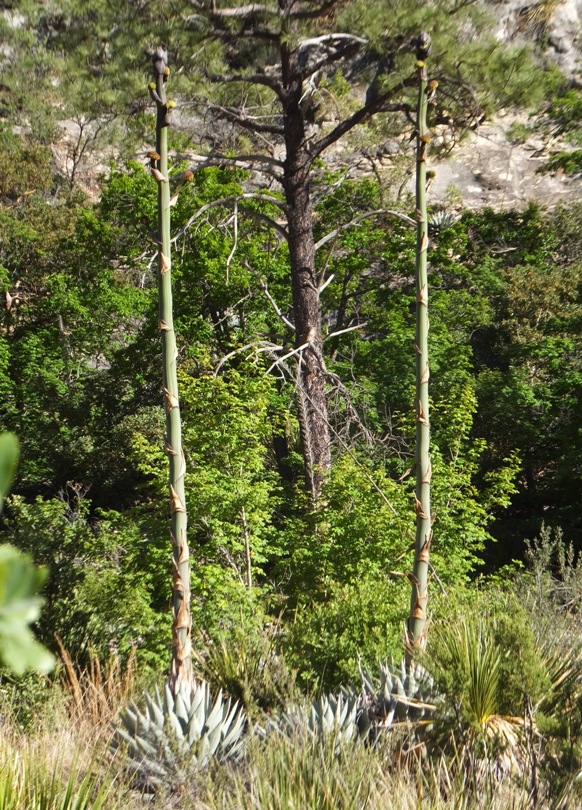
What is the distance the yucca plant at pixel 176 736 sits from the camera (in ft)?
13.3

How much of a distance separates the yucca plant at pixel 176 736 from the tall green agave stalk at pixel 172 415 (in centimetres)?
17

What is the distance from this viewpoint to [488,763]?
12.0 feet

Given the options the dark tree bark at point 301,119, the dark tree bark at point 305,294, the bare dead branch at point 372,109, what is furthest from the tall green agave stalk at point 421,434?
the dark tree bark at point 305,294

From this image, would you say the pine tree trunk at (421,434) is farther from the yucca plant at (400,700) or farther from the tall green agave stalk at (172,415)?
the tall green agave stalk at (172,415)

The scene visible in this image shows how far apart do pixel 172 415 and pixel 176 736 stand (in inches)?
68.0

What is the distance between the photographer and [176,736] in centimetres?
415

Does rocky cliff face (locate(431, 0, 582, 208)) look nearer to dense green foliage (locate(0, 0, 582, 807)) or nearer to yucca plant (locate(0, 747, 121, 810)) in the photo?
dense green foliage (locate(0, 0, 582, 807))

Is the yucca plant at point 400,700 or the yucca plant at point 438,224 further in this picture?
the yucca plant at point 438,224

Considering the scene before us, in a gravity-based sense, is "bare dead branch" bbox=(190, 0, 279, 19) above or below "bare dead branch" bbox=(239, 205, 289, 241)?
above

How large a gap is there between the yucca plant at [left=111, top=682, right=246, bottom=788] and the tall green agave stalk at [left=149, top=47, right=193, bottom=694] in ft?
0.57

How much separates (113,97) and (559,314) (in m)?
15.3

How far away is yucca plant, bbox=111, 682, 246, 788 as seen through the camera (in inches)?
159

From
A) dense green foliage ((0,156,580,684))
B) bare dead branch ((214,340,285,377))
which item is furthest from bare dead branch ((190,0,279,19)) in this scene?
bare dead branch ((214,340,285,377))

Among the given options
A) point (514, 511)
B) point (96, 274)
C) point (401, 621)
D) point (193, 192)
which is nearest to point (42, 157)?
point (96, 274)
